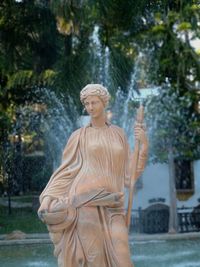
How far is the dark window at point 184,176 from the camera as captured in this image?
27766 mm

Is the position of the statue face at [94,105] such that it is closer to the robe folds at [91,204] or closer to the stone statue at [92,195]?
the stone statue at [92,195]

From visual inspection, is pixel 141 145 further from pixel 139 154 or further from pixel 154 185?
pixel 154 185

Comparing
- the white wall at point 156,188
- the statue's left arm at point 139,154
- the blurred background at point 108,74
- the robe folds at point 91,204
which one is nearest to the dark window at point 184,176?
the white wall at point 156,188

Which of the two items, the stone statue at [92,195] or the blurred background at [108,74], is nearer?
the stone statue at [92,195]

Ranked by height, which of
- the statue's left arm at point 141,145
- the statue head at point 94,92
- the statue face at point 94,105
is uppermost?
the statue head at point 94,92

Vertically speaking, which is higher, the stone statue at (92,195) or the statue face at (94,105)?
the statue face at (94,105)

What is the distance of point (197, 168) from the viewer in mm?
28016

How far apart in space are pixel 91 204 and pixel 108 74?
526 inches

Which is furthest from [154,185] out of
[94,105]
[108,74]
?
[94,105]

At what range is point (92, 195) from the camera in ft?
17.9

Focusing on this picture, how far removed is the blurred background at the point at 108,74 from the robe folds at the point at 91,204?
10.9 metres

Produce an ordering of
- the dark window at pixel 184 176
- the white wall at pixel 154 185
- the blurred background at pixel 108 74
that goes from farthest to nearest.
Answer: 1. the dark window at pixel 184 176
2. the white wall at pixel 154 185
3. the blurred background at pixel 108 74

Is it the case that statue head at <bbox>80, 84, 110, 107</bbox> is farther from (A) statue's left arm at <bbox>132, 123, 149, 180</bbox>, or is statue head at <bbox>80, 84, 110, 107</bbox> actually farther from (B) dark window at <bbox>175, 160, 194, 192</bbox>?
(B) dark window at <bbox>175, 160, 194, 192</bbox>

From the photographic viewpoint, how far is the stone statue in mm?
5379
